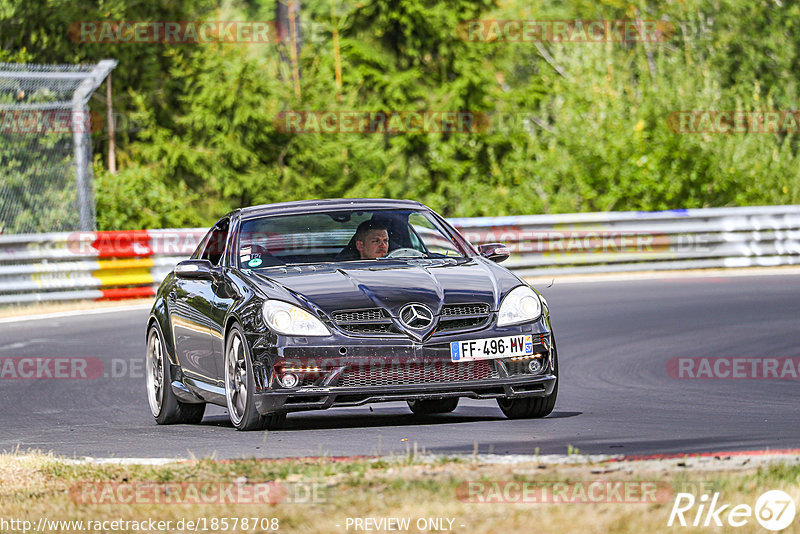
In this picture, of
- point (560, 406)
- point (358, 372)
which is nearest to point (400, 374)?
point (358, 372)

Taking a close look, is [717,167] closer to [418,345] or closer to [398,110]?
[398,110]

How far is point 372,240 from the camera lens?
1016 cm

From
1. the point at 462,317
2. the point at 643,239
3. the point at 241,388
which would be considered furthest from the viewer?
the point at 643,239

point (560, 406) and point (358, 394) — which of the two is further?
point (560, 406)

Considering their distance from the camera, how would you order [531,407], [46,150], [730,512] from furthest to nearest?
[46,150]
[531,407]
[730,512]

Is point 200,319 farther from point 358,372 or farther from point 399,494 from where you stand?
point 399,494

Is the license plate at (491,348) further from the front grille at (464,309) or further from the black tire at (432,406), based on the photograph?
the black tire at (432,406)

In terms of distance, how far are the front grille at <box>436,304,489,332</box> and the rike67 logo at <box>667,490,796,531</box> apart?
3126 millimetres

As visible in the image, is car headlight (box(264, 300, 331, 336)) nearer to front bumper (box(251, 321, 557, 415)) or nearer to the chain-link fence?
front bumper (box(251, 321, 557, 415))

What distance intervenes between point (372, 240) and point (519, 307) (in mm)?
1475

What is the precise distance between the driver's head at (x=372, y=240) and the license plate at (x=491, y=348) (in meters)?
1.45

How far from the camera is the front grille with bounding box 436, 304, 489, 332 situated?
880cm

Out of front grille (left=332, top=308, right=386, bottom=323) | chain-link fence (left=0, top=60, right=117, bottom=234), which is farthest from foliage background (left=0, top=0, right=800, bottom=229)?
front grille (left=332, top=308, right=386, bottom=323)

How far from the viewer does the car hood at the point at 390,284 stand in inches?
346
